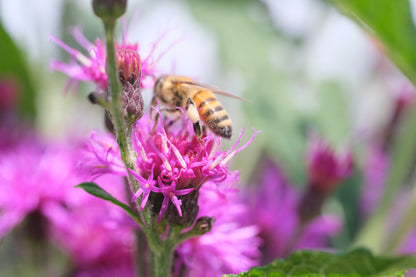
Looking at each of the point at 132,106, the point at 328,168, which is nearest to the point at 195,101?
the point at 132,106

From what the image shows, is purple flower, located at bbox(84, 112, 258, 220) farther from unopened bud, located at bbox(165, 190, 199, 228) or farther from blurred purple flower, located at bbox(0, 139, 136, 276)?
blurred purple flower, located at bbox(0, 139, 136, 276)

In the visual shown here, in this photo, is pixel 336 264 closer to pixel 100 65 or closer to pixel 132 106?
pixel 132 106

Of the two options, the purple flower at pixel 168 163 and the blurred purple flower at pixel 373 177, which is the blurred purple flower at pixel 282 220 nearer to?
the blurred purple flower at pixel 373 177

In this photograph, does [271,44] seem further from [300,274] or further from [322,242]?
[300,274]

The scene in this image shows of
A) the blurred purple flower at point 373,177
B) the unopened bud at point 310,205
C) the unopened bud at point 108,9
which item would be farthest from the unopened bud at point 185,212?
the blurred purple flower at point 373,177

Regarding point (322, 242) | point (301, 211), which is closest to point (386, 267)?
point (301, 211)

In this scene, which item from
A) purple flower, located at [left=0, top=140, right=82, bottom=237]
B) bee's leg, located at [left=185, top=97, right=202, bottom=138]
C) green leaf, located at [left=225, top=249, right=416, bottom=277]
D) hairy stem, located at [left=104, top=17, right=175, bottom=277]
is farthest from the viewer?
purple flower, located at [left=0, top=140, right=82, bottom=237]

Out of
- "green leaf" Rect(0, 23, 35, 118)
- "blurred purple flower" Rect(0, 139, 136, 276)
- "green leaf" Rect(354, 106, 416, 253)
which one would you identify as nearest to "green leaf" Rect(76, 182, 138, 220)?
"blurred purple flower" Rect(0, 139, 136, 276)

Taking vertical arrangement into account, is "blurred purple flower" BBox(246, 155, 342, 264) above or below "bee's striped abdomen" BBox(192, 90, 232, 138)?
below
